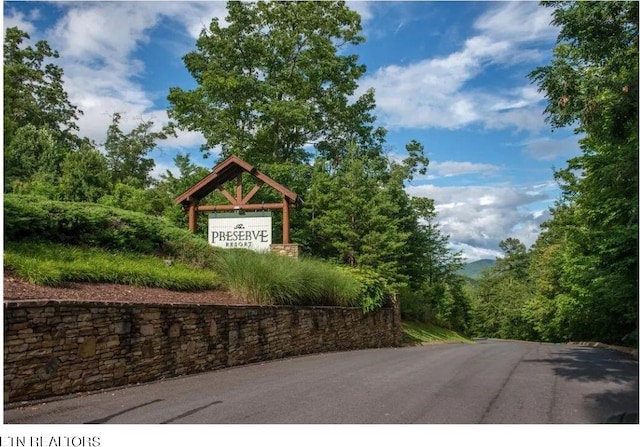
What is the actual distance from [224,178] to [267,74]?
1181 centimetres

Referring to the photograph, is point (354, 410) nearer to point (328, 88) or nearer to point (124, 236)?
point (124, 236)

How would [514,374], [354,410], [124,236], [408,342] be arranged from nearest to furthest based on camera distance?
[354,410]
[514,374]
[124,236]
[408,342]

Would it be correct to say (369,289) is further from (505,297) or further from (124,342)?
(505,297)

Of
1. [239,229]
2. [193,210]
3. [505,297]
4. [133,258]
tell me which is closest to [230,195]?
[193,210]

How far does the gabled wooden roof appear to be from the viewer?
50.7 feet

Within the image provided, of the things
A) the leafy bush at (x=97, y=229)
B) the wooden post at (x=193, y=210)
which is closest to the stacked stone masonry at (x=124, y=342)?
the leafy bush at (x=97, y=229)

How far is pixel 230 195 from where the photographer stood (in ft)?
51.5

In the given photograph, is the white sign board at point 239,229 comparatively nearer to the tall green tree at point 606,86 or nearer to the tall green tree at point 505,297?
the tall green tree at point 606,86

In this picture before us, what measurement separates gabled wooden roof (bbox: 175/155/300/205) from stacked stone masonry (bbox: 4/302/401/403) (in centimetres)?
558

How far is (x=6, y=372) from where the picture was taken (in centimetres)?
531

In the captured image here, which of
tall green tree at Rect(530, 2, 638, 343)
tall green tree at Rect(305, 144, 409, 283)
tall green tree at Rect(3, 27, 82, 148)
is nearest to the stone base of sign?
tall green tree at Rect(305, 144, 409, 283)

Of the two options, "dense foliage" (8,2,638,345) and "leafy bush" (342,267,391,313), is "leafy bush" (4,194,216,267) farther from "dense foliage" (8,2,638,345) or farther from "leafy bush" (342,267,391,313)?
"leafy bush" (342,267,391,313)

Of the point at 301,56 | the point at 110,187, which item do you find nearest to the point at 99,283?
the point at 110,187
